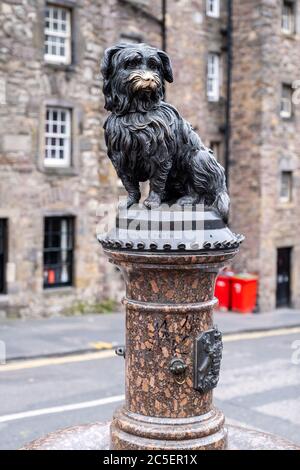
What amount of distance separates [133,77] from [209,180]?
109 centimetres

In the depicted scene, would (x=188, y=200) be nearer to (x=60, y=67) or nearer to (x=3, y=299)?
(x=3, y=299)

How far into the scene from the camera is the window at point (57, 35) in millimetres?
17641

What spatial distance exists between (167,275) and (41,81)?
1328 cm

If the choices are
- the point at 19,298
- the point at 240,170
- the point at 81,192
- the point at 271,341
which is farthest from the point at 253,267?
the point at 19,298

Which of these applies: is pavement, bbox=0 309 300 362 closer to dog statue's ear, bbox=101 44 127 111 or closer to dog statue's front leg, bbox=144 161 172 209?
dog statue's front leg, bbox=144 161 172 209

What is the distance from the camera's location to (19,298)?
17.0 m

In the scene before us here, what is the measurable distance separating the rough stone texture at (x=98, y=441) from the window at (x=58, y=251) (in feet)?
37.7

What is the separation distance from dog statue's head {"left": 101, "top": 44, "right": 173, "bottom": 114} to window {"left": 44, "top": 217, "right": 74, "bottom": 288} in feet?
41.9

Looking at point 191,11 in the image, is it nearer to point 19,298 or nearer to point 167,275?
point 19,298

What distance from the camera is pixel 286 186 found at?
2239cm

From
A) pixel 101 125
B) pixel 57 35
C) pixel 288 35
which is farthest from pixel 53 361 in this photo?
pixel 288 35

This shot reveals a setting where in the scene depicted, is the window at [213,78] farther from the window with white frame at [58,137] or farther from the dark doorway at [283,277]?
the window with white frame at [58,137]

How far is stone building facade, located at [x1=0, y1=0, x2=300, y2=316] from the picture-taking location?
1694 centimetres
